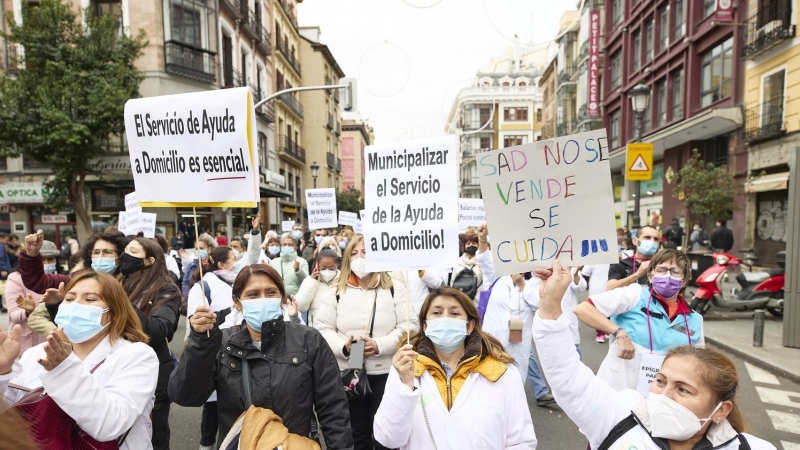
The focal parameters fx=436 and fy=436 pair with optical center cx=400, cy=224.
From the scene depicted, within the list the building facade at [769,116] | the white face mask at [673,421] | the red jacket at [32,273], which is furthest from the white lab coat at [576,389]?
the building facade at [769,116]

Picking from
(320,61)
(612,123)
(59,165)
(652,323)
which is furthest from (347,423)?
(320,61)

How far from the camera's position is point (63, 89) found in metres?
15.0

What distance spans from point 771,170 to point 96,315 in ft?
63.4

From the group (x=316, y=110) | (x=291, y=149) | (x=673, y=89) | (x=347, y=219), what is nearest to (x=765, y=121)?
(x=673, y=89)

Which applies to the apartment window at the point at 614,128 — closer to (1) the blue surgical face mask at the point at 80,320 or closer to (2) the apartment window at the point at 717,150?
(2) the apartment window at the point at 717,150

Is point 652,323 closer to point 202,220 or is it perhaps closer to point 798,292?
point 798,292

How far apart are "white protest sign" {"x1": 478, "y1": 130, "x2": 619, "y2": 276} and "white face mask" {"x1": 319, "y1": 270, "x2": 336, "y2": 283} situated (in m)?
2.47

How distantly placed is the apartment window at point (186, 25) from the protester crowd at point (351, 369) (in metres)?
19.4

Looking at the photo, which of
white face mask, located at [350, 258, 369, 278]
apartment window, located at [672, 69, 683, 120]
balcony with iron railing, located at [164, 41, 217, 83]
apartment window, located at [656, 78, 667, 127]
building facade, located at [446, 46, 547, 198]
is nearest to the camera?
white face mask, located at [350, 258, 369, 278]

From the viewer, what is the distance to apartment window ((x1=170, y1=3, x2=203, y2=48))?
19219 millimetres

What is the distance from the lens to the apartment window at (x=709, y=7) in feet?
58.8

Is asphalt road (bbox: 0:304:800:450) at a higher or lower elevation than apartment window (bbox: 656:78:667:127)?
lower

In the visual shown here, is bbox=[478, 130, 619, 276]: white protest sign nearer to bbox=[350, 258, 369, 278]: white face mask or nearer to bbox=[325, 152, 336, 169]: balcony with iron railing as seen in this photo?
bbox=[350, 258, 369, 278]: white face mask

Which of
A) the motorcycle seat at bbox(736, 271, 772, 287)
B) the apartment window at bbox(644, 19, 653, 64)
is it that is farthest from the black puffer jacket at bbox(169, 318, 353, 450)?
the apartment window at bbox(644, 19, 653, 64)
